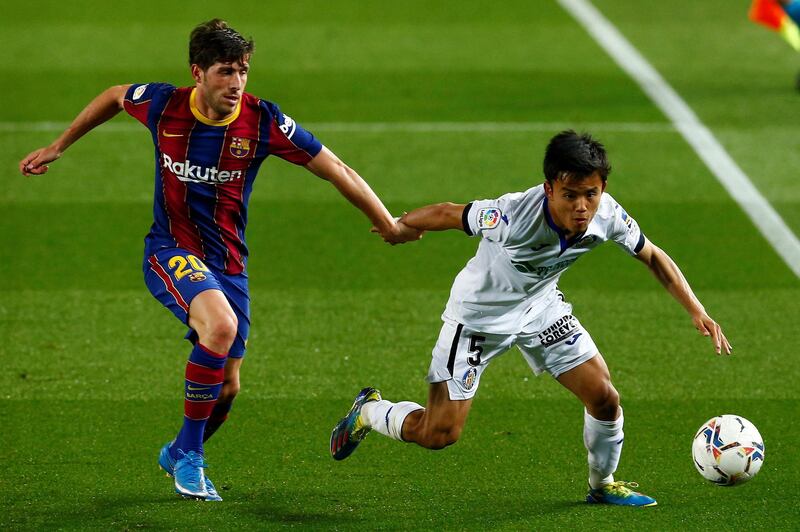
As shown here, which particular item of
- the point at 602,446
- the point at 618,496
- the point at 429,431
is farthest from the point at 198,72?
the point at 618,496

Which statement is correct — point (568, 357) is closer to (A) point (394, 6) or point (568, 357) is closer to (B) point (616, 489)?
(B) point (616, 489)

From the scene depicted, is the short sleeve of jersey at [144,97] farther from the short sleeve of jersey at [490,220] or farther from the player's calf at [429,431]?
the player's calf at [429,431]

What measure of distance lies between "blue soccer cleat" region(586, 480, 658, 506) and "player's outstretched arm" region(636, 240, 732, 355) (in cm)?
78

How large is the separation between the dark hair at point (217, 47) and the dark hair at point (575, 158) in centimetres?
145

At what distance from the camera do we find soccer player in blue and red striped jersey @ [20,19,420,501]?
18.7 feet

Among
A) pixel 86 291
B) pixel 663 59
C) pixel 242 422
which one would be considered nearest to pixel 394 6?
pixel 663 59

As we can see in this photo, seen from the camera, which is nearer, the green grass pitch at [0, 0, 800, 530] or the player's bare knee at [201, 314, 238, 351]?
the player's bare knee at [201, 314, 238, 351]

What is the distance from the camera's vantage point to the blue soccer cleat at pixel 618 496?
584 centimetres

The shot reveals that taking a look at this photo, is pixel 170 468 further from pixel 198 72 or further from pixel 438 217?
pixel 198 72

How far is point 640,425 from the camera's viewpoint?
6820mm

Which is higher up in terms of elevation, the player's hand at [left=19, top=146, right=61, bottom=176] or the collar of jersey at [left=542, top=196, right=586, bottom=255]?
the collar of jersey at [left=542, top=196, right=586, bottom=255]

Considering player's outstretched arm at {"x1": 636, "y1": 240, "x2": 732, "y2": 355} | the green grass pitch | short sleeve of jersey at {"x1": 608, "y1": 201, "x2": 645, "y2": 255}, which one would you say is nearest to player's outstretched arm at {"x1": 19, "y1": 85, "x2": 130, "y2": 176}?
the green grass pitch

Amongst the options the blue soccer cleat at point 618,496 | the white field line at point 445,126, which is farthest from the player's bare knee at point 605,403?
the white field line at point 445,126

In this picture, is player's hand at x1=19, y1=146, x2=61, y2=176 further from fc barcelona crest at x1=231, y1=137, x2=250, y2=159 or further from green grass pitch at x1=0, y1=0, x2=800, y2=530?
green grass pitch at x1=0, y1=0, x2=800, y2=530
